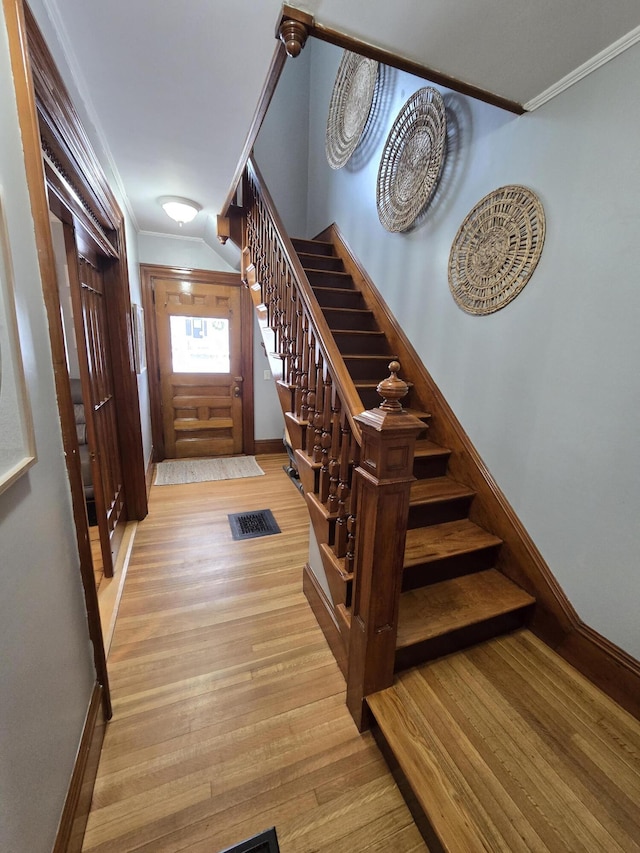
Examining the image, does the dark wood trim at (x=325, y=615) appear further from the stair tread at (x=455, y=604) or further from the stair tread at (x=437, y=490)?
the stair tread at (x=437, y=490)

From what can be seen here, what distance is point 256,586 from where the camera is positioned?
2.09 meters

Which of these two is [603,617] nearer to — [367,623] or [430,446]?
[367,623]

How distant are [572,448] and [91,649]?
204cm

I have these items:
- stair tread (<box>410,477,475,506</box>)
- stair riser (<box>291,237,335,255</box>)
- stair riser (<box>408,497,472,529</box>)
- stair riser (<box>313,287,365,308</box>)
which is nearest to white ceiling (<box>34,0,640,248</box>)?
stair riser (<box>313,287,365,308</box>)

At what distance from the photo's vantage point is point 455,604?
1.53m

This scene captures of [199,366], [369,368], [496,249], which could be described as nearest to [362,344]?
[369,368]

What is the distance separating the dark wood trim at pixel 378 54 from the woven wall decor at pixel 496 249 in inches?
16.5

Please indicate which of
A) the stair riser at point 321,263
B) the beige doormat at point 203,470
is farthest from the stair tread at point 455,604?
the stair riser at point 321,263

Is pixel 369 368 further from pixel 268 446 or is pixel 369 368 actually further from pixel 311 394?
pixel 268 446

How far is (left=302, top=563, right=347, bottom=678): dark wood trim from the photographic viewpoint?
5.10 ft

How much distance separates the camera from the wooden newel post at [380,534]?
1063 millimetres

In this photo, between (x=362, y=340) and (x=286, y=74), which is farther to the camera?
(x=286, y=74)

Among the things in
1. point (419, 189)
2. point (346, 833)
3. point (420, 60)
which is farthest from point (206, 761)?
point (419, 189)

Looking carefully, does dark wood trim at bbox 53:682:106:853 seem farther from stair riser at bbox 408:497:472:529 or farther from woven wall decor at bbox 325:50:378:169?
woven wall decor at bbox 325:50:378:169
